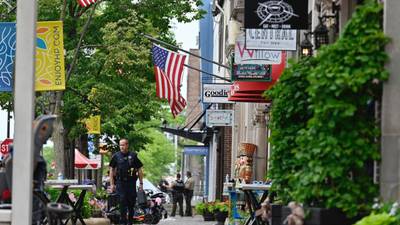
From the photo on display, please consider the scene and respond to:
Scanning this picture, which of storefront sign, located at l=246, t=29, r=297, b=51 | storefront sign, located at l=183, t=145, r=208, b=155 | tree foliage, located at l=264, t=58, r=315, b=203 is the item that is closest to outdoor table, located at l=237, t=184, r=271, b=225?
storefront sign, located at l=246, t=29, r=297, b=51

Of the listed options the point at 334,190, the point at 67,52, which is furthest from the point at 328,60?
the point at 67,52

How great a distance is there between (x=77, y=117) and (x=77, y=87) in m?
1.17

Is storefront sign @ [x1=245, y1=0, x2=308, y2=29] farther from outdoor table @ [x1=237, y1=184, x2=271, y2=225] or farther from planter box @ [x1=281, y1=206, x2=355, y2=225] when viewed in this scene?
planter box @ [x1=281, y1=206, x2=355, y2=225]

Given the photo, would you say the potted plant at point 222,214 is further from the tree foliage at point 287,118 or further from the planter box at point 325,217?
the planter box at point 325,217

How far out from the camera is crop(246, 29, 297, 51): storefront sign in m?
19.8

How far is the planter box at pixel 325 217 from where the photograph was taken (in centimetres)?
1017

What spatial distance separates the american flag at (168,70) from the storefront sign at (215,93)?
4.09 m

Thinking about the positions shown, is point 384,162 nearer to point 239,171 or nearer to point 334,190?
point 334,190

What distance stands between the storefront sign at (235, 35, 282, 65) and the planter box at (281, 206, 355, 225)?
1203cm

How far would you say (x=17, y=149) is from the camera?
12.8 metres

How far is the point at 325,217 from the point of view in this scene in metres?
10.2

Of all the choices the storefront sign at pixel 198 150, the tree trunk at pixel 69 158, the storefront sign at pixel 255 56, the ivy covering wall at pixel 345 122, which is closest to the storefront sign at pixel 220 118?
the tree trunk at pixel 69 158

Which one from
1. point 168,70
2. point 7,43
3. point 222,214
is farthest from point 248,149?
point 7,43

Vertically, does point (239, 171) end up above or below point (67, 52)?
below
